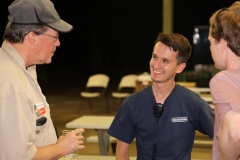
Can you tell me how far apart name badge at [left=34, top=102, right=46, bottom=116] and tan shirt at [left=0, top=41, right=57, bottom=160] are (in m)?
0.01

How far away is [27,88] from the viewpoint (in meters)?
2.16

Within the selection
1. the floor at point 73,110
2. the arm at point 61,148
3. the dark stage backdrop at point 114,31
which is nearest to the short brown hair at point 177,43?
the arm at point 61,148

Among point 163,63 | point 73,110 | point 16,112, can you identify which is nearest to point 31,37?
point 16,112

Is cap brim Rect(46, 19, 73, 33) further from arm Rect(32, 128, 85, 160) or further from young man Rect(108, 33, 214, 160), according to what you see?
young man Rect(108, 33, 214, 160)

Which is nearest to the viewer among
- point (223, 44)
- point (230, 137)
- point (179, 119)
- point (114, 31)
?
point (230, 137)

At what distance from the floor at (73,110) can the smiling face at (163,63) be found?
4410 mm

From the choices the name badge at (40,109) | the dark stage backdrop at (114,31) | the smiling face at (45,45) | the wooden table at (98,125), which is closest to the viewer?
the name badge at (40,109)

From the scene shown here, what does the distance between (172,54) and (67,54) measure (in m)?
27.9

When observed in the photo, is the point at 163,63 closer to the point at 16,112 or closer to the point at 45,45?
the point at 45,45

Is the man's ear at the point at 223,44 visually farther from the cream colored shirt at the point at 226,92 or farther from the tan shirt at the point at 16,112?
the tan shirt at the point at 16,112

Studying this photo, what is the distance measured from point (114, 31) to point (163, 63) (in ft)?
93.3

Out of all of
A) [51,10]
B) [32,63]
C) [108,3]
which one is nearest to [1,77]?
[32,63]

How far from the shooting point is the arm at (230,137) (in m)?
1.57

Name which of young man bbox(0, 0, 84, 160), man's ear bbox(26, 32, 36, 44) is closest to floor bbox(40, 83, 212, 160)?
young man bbox(0, 0, 84, 160)
